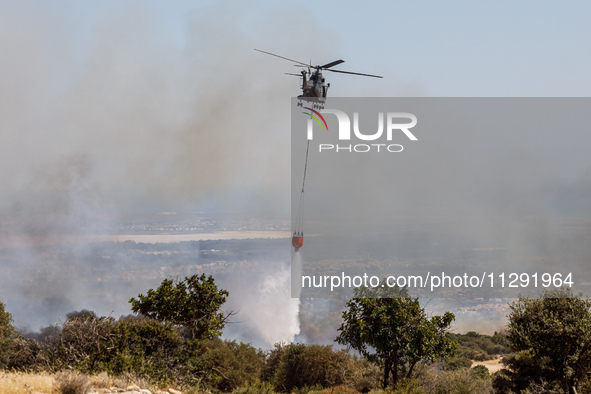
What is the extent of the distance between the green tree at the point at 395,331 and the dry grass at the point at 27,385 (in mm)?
14924

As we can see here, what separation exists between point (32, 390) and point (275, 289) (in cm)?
12913

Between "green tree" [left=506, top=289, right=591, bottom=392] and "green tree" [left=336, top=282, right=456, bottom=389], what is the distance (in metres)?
3.42

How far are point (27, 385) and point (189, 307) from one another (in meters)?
11.7

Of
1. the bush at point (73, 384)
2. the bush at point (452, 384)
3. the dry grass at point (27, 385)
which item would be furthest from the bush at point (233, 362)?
the bush at point (73, 384)

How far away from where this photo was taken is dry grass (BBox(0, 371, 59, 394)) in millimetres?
13258

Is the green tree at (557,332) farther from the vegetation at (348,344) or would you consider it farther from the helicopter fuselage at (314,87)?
the helicopter fuselage at (314,87)

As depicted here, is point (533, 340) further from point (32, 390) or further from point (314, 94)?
point (314, 94)

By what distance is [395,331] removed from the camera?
25.4 m

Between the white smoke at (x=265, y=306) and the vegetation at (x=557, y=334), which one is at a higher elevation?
the vegetation at (x=557, y=334)

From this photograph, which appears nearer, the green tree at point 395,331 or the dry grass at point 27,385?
the dry grass at point 27,385

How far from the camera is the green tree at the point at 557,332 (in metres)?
22.8

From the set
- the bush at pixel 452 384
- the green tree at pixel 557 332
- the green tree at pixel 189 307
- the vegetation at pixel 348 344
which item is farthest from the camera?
the bush at pixel 452 384

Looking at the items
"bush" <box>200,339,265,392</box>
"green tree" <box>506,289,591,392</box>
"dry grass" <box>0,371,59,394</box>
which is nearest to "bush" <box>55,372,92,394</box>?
"dry grass" <box>0,371,59,394</box>

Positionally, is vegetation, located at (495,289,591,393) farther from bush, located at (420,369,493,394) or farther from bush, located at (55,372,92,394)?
bush, located at (55,372,92,394)
